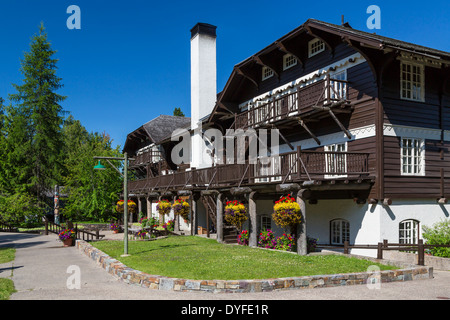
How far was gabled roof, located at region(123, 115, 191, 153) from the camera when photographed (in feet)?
132

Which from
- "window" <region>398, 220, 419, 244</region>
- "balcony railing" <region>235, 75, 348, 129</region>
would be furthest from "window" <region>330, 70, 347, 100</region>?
"window" <region>398, 220, 419, 244</region>

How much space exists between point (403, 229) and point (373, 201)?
1.84m

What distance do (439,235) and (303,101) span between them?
7594 millimetres

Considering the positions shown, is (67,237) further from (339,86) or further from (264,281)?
(339,86)

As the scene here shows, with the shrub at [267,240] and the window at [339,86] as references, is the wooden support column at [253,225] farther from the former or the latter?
the window at [339,86]

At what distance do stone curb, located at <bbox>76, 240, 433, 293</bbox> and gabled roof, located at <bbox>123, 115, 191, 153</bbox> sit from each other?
2705 cm

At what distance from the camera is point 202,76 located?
29.7 metres

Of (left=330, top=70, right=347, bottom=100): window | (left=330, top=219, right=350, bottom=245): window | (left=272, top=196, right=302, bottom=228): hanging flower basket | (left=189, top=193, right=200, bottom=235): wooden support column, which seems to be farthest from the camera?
(left=189, top=193, right=200, bottom=235): wooden support column

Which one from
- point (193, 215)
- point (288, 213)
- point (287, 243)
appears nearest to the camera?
point (288, 213)

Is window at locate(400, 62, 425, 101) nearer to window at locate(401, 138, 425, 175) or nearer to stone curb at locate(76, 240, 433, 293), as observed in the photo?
window at locate(401, 138, 425, 175)

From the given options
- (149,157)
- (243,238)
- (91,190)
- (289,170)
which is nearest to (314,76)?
(289,170)

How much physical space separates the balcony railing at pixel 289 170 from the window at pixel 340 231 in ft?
6.58

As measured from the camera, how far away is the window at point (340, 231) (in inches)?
687

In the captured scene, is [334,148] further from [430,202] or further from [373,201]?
[430,202]
